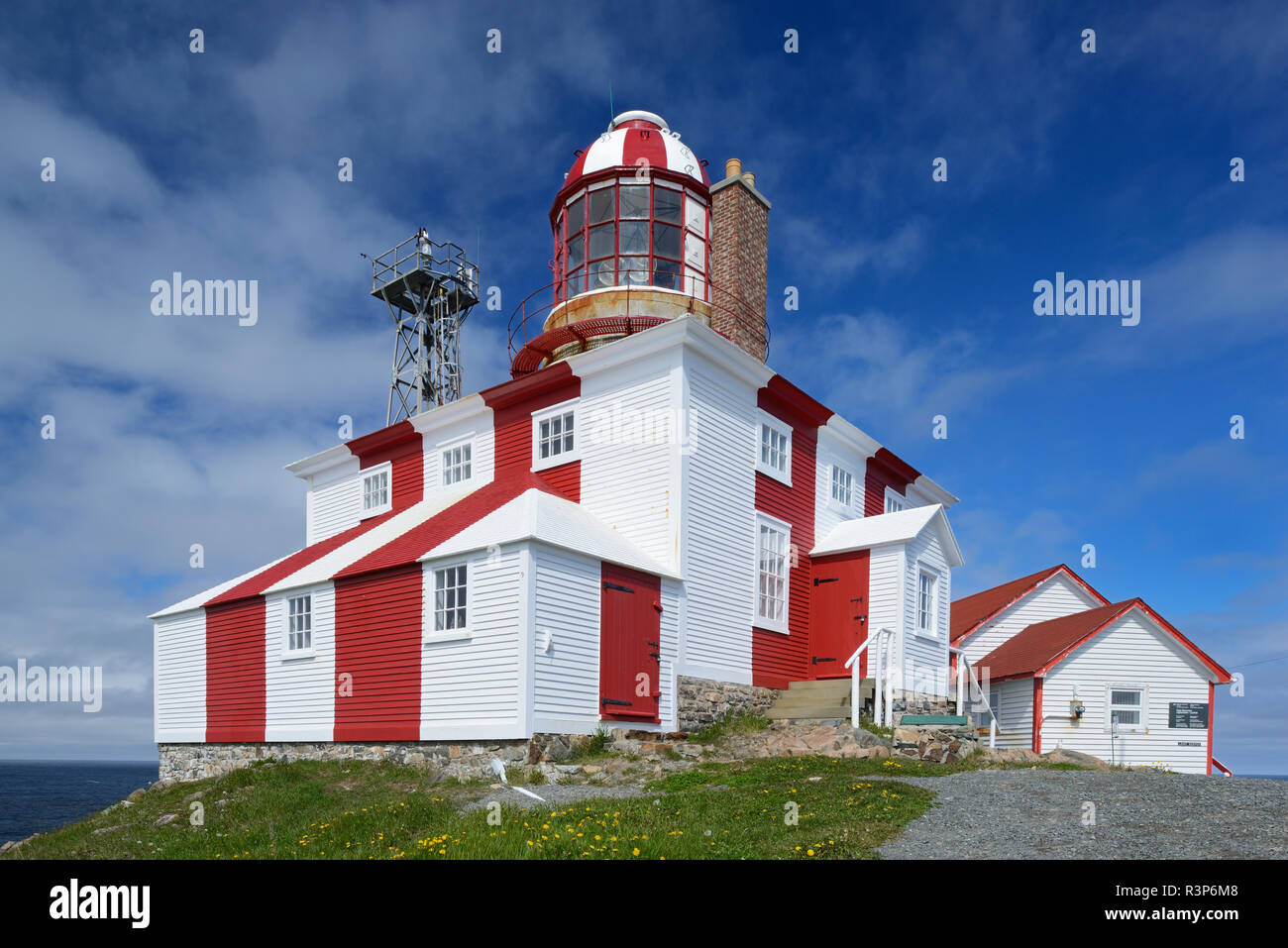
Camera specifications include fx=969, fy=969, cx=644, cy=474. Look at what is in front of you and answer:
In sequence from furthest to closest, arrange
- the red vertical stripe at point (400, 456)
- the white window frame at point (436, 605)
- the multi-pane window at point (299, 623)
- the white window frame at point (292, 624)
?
the red vertical stripe at point (400, 456), the multi-pane window at point (299, 623), the white window frame at point (292, 624), the white window frame at point (436, 605)

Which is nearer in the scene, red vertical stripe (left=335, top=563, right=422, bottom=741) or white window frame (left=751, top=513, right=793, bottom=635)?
red vertical stripe (left=335, top=563, right=422, bottom=741)

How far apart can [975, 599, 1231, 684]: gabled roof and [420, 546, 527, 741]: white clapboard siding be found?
1471 cm

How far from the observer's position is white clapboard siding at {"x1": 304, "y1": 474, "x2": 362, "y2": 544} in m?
26.7

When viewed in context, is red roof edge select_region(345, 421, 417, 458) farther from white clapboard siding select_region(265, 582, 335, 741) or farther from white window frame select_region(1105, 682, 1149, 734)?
white window frame select_region(1105, 682, 1149, 734)

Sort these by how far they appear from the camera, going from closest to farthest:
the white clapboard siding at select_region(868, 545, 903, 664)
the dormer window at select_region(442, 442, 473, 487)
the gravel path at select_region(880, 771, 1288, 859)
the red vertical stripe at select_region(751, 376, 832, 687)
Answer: the gravel path at select_region(880, 771, 1288, 859)
the white clapboard siding at select_region(868, 545, 903, 664)
the red vertical stripe at select_region(751, 376, 832, 687)
the dormer window at select_region(442, 442, 473, 487)

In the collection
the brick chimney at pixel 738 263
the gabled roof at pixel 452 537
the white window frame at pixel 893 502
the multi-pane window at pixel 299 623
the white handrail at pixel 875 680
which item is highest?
the brick chimney at pixel 738 263

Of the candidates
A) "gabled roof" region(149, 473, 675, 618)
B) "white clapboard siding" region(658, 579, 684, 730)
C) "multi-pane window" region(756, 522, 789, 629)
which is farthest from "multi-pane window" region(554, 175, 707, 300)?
"white clapboard siding" region(658, 579, 684, 730)

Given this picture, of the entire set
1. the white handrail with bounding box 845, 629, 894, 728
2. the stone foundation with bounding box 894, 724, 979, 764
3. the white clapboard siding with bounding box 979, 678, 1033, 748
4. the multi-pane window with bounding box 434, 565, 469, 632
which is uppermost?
the multi-pane window with bounding box 434, 565, 469, 632

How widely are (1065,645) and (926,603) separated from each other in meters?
5.28

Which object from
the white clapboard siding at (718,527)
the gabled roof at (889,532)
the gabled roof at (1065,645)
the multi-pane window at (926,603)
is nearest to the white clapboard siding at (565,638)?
the white clapboard siding at (718,527)

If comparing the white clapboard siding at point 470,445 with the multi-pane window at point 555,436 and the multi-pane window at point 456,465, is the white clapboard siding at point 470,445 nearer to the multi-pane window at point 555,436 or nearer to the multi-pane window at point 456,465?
the multi-pane window at point 456,465

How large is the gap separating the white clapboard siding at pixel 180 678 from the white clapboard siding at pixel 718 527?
40.9ft

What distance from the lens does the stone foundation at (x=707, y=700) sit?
1817 cm
